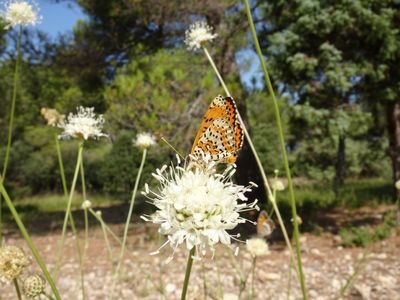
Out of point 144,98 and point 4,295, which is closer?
point 4,295

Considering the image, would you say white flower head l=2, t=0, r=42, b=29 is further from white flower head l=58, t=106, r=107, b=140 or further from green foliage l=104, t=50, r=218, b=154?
green foliage l=104, t=50, r=218, b=154

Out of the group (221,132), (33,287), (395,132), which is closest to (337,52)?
(395,132)

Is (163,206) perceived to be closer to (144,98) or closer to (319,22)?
(319,22)

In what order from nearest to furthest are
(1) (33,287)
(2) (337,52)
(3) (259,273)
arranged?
1. (1) (33,287)
2. (3) (259,273)
3. (2) (337,52)

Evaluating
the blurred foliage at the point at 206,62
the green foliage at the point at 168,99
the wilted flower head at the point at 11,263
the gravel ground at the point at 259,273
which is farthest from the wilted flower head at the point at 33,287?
the green foliage at the point at 168,99

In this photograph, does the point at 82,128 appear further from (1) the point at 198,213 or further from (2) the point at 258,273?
(2) the point at 258,273

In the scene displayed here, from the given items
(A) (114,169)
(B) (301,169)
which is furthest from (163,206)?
(B) (301,169)
